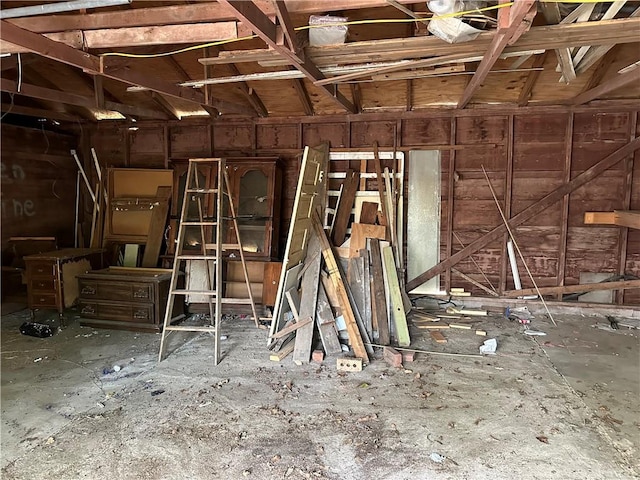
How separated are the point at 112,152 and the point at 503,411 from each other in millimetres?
5799

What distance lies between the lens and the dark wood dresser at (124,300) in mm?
4398

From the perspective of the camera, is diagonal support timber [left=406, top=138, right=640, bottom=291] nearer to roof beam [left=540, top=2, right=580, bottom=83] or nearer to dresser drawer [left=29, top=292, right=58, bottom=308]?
roof beam [left=540, top=2, right=580, bottom=83]

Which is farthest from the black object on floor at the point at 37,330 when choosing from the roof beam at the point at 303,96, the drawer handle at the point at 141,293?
the roof beam at the point at 303,96

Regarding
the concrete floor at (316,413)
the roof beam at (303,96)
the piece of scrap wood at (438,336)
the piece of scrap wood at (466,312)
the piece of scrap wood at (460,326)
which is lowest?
the concrete floor at (316,413)

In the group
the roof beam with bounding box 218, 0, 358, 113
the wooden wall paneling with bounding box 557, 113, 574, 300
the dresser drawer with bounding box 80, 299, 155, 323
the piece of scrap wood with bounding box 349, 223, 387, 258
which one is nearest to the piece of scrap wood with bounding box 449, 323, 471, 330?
the piece of scrap wood with bounding box 349, 223, 387, 258

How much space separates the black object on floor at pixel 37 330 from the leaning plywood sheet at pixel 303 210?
2386 mm

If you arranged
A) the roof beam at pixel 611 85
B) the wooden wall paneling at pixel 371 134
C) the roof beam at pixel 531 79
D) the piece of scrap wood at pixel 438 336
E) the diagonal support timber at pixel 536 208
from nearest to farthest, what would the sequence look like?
the roof beam at pixel 611 85 → the roof beam at pixel 531 79 → the piece of scrap wood at pixel 438 336 → the diagonal support timber at pixel 536 208 → the wooden wall paneling at pixel 371 134

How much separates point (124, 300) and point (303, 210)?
7.23 ft

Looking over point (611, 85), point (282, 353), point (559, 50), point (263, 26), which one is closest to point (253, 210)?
point (282, 353)

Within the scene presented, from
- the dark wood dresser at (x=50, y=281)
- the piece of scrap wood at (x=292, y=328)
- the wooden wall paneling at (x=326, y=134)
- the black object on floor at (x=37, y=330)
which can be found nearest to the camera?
the piece of scrap wood at (x=292, y=328)

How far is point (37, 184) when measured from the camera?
549cm

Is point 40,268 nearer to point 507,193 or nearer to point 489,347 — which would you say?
point 489,347

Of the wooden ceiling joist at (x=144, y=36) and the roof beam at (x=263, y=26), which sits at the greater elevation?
the wooden ceiling joist at (x=144, y=36)

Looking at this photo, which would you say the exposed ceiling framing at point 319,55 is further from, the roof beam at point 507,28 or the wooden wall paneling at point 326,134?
the wooden wall paneling at point 326,134
